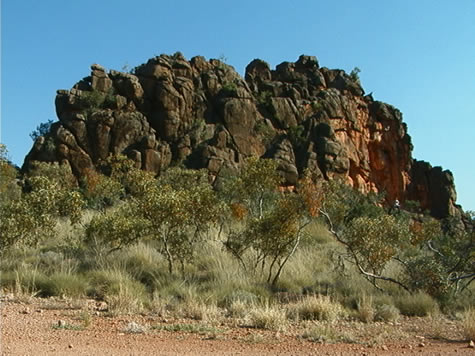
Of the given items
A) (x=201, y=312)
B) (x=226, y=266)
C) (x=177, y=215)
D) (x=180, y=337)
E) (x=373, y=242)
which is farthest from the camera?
(x=226, y=266)

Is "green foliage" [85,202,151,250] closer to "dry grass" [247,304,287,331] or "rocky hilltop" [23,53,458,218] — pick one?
"dry grass" [247,304,287,331]

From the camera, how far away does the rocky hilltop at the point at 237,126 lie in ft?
146

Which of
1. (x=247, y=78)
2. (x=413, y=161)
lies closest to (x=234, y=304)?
(x=247, y=78)

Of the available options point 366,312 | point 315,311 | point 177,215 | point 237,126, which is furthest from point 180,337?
point 237,126

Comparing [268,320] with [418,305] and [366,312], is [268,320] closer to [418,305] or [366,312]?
[366,312]

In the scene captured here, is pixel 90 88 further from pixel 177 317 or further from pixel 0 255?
pixel 177 317

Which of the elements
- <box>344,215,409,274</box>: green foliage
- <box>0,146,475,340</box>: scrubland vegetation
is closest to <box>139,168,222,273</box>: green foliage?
<box>0,146,475,340</box>: scrubland vegetation

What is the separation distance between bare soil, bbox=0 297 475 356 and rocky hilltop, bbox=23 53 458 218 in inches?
1293

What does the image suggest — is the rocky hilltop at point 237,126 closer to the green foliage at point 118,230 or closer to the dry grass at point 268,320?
the green foliage at point 118,230

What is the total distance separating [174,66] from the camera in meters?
52.8

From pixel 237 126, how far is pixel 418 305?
131 ft

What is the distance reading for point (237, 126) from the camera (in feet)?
162

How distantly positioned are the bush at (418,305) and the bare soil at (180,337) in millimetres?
1048

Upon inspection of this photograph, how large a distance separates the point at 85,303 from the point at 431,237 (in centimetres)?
1417
